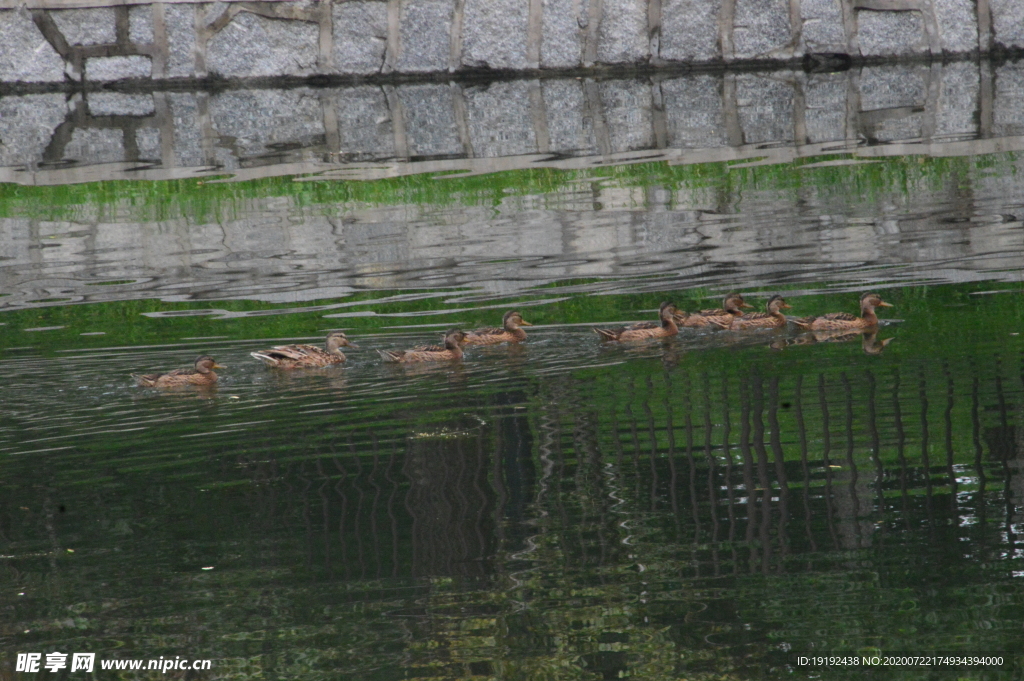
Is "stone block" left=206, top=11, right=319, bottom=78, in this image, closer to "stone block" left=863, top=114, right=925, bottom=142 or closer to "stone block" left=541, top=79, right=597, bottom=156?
"stone block" left=541, top=79, right=597, bottom=156

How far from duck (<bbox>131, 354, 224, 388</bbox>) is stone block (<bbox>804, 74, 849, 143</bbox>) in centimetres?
1269

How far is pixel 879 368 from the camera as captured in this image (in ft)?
29.8

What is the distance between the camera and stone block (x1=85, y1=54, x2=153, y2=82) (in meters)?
30.9

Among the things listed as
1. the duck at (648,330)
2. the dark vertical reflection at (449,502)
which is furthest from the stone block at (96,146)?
the dark vertical reflection at (449,502)

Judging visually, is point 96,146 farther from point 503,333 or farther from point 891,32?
point 891,32

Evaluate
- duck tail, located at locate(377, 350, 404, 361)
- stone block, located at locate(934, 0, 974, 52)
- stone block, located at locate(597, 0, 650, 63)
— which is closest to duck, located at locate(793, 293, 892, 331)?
duck tail, located at locate(377, 350, 404, 361)

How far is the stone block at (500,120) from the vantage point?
71.1ft

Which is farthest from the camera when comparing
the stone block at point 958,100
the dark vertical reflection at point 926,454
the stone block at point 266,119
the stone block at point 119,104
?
the stone block at point 119,104

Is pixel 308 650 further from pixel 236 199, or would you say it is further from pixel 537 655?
pixel 236 199

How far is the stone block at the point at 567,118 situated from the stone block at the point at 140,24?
8.56m

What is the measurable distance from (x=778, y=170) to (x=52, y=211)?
9597mm

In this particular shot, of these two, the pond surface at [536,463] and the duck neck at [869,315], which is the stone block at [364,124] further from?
the duck neck at [869,315]

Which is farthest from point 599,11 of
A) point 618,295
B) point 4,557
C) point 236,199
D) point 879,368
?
point 4,557

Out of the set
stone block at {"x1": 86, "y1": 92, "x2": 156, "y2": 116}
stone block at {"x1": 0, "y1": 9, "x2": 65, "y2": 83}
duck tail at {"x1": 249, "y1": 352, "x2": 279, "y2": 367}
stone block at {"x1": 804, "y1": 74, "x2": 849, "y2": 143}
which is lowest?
duck tail at {"x1": 249, "y1": 352, "x2": 279, "y2": 367}
